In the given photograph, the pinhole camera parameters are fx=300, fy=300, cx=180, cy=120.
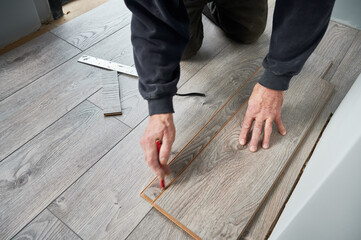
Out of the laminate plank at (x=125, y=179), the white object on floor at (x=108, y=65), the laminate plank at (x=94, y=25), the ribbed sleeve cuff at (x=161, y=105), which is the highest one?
the ribbed sleeve cuff at (x=161, y=105)

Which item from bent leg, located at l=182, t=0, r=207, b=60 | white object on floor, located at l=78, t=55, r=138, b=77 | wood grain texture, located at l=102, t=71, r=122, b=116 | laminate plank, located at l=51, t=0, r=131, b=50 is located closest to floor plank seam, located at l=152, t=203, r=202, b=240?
wood grain texture, located at l=102, t=71, r=122, b=116

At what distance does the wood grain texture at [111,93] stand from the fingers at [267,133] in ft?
2.23

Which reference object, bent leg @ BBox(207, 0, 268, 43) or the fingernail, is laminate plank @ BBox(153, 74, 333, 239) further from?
bent leg @ BBox(207, 0, 268, 43)

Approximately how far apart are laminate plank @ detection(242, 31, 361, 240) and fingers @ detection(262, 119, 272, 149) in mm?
146

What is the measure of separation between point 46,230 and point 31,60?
101cm

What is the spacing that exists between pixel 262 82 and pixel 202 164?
0.40 m

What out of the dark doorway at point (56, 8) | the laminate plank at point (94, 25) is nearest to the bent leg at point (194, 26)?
the laminate plank at point (94, 25)

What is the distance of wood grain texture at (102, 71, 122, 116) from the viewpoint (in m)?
1.44

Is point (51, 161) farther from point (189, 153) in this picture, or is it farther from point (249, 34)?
point (249, 34)

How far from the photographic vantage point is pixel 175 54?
3.51 ft

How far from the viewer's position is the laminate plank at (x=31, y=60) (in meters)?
1.56

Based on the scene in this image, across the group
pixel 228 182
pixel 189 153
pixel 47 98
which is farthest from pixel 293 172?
pixel 47 98

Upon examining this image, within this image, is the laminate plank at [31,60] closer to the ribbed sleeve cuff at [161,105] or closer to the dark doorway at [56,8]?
the dark doorway at [56,8]

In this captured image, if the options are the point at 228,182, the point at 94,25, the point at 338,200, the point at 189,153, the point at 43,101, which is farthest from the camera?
the point at 94,25
